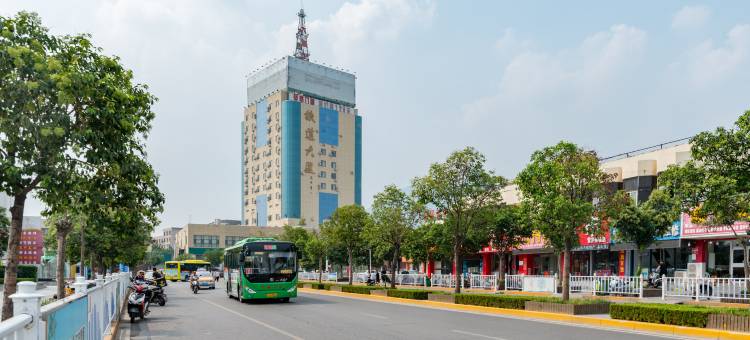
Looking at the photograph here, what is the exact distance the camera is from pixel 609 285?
27.7 metres

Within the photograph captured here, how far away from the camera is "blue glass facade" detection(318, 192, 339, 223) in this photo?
137 metres

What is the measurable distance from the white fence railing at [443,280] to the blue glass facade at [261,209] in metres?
99.9

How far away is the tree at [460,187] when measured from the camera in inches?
1088

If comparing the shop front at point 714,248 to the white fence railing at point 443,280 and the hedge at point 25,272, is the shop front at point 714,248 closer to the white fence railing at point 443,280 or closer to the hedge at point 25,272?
the white fence railing at point 443,280

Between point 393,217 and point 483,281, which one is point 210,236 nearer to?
point 483,281

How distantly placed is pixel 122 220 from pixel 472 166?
1707 cm

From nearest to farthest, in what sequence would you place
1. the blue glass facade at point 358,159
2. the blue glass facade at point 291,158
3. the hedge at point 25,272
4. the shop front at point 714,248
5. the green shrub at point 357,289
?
1. the shop front at point 714,248
2. the green shrub at point 357,289
3. the hedge at point 25,272
4. the blue glass facade at point 291,158
5. the blue glass facade at point 358,159

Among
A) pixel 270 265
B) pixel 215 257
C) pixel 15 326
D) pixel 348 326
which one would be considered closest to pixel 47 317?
pixel 15 326

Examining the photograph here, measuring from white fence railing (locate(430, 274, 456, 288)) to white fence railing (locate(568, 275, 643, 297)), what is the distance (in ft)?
37.7

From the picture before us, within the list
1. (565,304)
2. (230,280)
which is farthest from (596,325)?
(230,280)

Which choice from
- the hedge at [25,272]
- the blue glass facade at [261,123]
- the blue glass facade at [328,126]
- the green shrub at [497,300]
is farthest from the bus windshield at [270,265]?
the blue glass facade at [261,123]

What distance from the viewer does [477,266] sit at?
55.4m

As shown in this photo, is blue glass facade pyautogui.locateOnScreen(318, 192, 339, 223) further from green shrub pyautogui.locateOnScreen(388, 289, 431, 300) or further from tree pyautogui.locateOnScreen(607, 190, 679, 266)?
tree pyautogui.locateOnScreen(607, 190, 679, 266)

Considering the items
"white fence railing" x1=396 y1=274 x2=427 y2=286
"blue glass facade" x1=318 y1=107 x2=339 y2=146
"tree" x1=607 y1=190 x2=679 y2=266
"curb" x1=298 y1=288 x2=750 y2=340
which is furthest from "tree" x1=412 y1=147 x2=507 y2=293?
"blue glass facade" x1=318 y1=107 x2=339 y2=146
